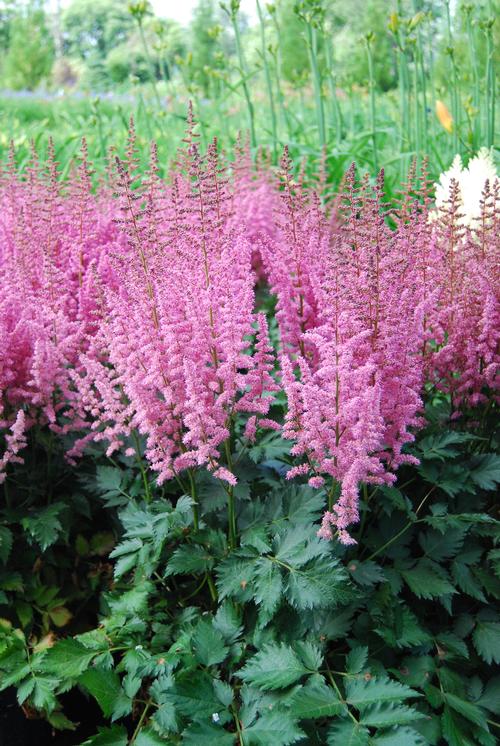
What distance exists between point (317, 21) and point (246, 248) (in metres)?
2.56

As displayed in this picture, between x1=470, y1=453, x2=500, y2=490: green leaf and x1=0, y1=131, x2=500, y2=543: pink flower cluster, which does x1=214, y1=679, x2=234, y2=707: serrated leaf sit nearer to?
x1=0, y1=131, x2=500, y2=543: pink flower cluster

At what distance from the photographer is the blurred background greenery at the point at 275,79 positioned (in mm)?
4402

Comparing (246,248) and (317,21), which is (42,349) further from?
(317,21)

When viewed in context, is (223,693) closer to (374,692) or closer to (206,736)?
(206,736)

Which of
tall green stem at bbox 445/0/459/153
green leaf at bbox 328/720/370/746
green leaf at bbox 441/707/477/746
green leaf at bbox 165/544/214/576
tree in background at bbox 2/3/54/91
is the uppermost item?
tree in background at bbox 2/3/54/91

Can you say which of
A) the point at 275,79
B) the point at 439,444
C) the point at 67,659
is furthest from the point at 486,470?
the point at 275,79

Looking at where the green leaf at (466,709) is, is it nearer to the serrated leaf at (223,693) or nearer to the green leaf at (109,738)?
the serrated leaf at (223,693)

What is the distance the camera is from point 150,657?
77.2 inches

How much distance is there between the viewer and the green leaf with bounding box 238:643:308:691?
1705mm

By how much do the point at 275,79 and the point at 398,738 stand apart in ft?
25.8

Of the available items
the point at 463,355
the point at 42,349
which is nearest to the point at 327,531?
the point at 463,355

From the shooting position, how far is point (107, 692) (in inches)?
75.4

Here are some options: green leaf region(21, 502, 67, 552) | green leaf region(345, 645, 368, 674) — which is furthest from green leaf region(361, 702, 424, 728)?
green leaf region(21, 502, 67, 552)

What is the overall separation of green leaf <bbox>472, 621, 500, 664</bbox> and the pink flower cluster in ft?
1.72
